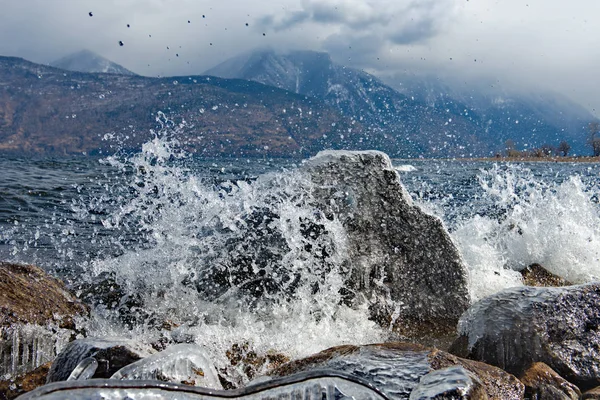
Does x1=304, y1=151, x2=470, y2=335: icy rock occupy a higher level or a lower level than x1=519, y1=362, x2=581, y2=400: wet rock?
higher

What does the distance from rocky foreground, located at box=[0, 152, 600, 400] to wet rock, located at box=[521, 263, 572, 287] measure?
0.12 feet

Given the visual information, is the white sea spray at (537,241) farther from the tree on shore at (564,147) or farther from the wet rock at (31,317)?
the tree on shore at (564,147)

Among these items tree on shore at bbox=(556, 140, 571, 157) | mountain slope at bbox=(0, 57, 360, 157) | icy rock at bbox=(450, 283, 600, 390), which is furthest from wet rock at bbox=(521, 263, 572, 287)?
mountain slope at bbox=(0, 57, 360, 157)

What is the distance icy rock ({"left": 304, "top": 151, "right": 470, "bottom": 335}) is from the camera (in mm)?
4828

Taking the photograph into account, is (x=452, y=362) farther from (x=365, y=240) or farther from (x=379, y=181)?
(x=379, y=181)

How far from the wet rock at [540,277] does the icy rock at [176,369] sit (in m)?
5.51

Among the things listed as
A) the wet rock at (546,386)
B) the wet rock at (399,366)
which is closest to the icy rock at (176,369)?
the wet rock at (399,366)

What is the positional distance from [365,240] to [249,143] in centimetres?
13145

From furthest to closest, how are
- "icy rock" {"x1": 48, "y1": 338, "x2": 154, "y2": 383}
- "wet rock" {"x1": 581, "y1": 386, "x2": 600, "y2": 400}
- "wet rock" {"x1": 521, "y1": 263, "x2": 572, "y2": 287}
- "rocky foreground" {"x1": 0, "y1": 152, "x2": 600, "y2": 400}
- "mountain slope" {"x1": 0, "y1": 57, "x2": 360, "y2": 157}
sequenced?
"mountain slope" {"x1": 0, "y1": 57, "x2": 360, "y2": 157}
"wet rock" {"x1": 521, "y1": 263, "x2": 572, "y2": 287}
"wet rock" {"x1": 581, "y1": 386, "x2": 600, "y2": 400}
"icy rock" {"x1": 48, "y1": 338, "x2": 154, "y2": 383}
"rocky foreground" {"x1": 0, "y1": 152, "x2": 600, "y2": 400}

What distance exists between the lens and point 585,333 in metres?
3.50

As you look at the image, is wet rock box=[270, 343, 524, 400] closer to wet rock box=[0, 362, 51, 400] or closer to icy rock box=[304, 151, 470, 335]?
wet rock box=[0, 362, 51, 400]

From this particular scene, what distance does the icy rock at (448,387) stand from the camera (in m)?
1.73

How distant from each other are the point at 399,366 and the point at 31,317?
314 cm

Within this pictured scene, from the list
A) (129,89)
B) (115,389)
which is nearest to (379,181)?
(115,389)
